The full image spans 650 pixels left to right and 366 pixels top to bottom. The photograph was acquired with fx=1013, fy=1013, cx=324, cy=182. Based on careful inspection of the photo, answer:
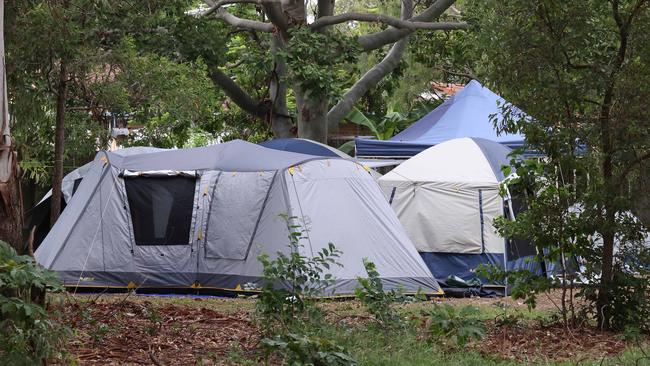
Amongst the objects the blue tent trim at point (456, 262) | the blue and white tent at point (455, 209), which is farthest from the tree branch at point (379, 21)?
the blue tent trim at point (456, 262)

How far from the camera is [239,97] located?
16875mm

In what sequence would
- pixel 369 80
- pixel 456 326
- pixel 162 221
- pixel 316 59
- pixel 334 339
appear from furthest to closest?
pixel 369 80, pixel 316 59, pixel 162 221, pixel 456 326, pixel 334 339

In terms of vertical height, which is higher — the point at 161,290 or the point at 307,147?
the point at 307,147

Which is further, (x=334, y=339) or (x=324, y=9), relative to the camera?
(x=324, y=9)

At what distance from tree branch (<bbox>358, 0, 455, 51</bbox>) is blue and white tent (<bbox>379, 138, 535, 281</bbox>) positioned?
108 inches

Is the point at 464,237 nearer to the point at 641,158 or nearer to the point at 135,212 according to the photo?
the point at 135,212

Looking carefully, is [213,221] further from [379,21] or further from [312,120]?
[379,21]

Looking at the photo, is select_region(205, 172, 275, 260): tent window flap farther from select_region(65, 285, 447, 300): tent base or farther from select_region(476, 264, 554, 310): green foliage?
select_region(476, 264, 554, 310): green foliage

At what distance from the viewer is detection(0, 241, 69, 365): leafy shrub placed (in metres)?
5.14

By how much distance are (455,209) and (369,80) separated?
4.59 m

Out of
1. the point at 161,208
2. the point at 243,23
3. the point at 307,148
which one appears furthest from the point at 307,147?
the point at 243,23

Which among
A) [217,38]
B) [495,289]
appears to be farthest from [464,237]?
[217,38]

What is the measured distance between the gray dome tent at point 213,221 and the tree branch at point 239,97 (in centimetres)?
381

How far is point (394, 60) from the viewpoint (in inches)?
713
